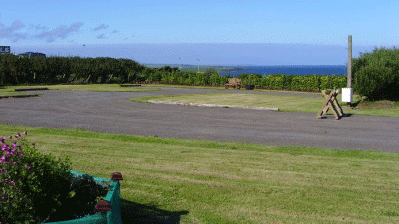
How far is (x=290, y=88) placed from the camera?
1438 inches

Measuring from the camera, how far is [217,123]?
628 inches

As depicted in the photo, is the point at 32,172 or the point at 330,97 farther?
the point at 330,97

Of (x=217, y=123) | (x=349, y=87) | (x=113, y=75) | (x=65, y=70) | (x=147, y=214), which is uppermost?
(x=65, y=70)

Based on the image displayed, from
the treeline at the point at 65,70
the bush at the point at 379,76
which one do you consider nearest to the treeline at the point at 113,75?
the treeline at the point at 65,70

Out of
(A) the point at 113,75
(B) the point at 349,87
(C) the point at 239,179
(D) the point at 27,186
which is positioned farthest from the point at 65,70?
(D) the point at 27,186

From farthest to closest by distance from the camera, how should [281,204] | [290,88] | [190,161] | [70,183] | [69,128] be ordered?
[290,88]
[69,128]
[190,161]
[281,204]
[70,183]

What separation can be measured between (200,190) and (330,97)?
1210cm

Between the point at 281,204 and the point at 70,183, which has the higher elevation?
the point at 70,183

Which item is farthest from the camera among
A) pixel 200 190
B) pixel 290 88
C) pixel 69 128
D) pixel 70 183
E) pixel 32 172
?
pixel 290 88

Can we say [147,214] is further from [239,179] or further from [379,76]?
[379,76]

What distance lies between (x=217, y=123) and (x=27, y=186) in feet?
38.2

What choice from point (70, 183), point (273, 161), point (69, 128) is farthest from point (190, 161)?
point (69, 128)

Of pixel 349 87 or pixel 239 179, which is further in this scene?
pixel 349 87

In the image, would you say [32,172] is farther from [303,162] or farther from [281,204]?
[303,162]
